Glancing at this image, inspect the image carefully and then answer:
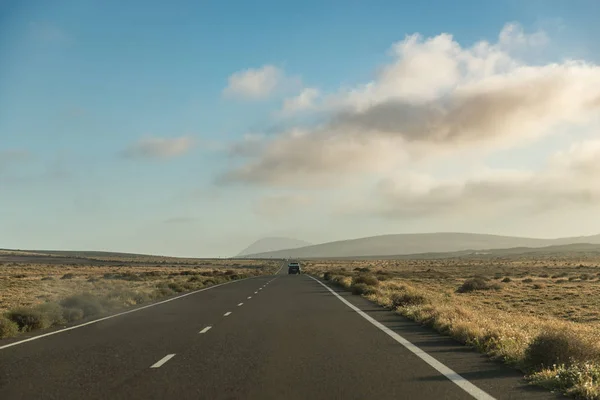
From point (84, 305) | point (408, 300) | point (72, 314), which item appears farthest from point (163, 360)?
point (408, 300)

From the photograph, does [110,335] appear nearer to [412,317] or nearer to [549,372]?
[412,317]

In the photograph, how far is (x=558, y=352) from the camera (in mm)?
9539

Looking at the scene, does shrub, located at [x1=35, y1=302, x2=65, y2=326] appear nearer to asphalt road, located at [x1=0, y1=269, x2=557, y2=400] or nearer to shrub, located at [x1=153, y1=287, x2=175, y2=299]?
asphalt road, located at [x1=0, y1=269, x2=557, y2=400]

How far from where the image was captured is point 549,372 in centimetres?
857

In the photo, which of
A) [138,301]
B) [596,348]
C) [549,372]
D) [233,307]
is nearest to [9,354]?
[549,372]

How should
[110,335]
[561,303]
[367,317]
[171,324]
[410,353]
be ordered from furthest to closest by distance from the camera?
[561,303], [367,317], [171,324], [110,335], [410,353]

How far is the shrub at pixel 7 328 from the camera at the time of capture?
15334mm

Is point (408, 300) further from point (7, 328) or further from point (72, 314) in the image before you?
point (7, 328)

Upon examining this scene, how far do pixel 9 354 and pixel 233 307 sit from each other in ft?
41.6

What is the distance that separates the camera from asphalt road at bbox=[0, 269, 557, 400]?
25.5 ft

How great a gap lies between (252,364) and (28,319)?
32.5ft

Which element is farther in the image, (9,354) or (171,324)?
(171,324)

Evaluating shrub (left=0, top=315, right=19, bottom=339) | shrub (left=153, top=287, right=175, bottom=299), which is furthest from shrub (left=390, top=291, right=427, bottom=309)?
shrub (left=153, top=287, right=175, bottom=299)

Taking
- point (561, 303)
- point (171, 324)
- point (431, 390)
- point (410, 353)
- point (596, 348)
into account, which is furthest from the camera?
point (561, 303)
